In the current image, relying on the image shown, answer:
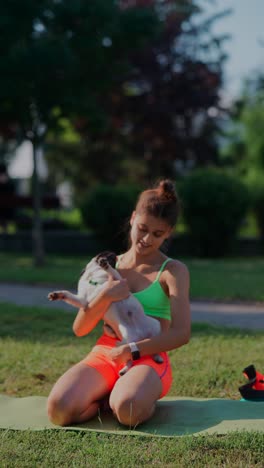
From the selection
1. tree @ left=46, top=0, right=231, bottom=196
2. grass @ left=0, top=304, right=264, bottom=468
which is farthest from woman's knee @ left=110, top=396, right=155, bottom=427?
tree @ left=46, top=0, right=231, bottom=196

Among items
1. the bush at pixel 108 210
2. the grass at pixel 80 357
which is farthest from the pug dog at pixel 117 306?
the bush at pixel 108 210

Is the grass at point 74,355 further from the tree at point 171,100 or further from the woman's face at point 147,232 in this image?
the tree at point 171,100

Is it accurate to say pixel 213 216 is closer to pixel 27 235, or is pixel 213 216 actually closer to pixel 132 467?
pixel 27 235

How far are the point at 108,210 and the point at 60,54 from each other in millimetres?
4718

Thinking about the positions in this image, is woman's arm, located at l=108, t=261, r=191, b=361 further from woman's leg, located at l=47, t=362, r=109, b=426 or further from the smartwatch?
woman's leg, located at l=47, t=362, r=109, b=426

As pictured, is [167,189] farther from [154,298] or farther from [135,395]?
[135,395]

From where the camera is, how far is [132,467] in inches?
129

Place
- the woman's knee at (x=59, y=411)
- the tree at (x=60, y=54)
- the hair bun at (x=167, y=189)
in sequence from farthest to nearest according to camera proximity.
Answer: the tree at (x=60, y=54), the hair bun at (x=167, y=189), the woman's knee at (x=59, y=411)

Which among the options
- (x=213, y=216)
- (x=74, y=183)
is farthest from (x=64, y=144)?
(x=213, y=216)

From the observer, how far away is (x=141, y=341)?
4.01 meters

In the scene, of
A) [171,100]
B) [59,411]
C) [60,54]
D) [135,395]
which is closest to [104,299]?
[135,395]

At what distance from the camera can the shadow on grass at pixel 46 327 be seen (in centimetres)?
665

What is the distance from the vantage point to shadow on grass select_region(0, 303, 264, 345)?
262 inches

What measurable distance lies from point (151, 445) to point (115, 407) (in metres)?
0.35
